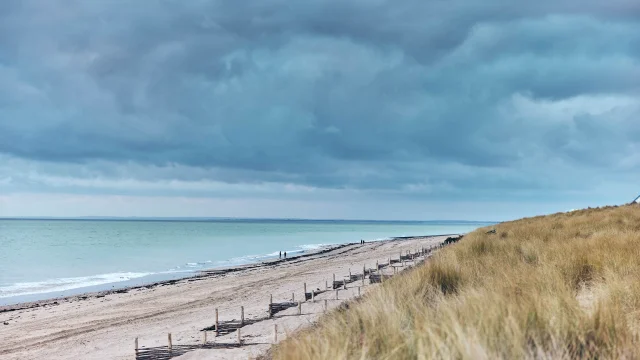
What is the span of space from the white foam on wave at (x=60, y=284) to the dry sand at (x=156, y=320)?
623 centimetres

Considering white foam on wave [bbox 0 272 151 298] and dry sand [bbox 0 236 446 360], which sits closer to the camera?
dry sand [bbox 0 236 446 360]

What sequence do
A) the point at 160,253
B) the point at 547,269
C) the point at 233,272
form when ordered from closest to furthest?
the point at 547,269
the point at 233,272
the point at 160,253

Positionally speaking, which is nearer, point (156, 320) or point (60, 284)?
point (156, 320)

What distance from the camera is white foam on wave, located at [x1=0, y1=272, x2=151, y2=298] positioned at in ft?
98.8

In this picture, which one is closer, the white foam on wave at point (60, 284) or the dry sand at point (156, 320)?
the dry sand at point (156, 320)

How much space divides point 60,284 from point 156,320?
1900 centimetres

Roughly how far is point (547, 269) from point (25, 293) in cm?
3184

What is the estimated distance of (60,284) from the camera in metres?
33.5

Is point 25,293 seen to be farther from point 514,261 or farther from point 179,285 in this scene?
point 514,261

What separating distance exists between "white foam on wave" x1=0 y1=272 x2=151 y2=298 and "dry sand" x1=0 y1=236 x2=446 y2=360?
6.23 metres

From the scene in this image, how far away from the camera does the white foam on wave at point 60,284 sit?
98.8 feet

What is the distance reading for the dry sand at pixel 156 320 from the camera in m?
12.7

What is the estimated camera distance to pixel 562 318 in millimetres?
3545

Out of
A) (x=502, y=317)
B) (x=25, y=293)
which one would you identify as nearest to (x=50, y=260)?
(x=25, y=293)
